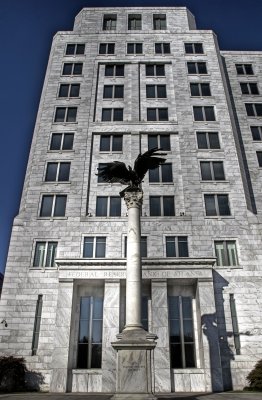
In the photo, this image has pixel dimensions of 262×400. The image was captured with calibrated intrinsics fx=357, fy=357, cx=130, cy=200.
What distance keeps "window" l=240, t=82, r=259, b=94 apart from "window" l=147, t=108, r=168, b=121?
490 inches

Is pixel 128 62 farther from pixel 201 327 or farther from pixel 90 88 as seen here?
pixel 201 327

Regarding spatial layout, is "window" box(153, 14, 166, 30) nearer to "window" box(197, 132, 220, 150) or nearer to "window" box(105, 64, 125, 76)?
"window" box(105, 64, 125, 76)

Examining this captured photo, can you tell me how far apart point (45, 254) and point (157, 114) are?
21.3 metres

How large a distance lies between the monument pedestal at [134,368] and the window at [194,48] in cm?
4132

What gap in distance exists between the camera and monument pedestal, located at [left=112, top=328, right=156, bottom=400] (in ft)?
58.1

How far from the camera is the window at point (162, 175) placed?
126 ft

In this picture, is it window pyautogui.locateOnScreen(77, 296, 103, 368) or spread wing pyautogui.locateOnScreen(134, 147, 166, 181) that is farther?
window pyautogui.locateOnScreen(77, 296, 103, 368)

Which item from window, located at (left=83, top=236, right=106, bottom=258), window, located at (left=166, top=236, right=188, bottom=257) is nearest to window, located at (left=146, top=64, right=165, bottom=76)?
window, located at (left=166, top=236, right=188, bottom=257)

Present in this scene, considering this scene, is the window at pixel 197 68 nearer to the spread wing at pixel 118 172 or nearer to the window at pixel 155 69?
the window at pixel 155 69

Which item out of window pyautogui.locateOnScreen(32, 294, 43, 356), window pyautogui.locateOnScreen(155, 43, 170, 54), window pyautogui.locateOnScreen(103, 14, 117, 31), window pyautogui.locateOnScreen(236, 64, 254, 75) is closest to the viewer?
window pyautogui.locateOnScreen(32, 294, 43, 356)

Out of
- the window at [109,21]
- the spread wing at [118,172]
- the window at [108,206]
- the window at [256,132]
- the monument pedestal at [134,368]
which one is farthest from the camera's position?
the window at [109,21]

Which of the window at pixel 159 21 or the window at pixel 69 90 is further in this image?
the window at pixel 159 21

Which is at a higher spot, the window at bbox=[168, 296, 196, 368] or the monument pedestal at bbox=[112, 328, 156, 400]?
the window at bbox=[168, 296, 196, 368]

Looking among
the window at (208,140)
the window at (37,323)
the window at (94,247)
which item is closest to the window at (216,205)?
the window at (208,140)
